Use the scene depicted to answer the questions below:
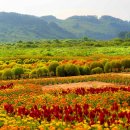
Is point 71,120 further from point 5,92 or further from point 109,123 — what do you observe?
point 5,92

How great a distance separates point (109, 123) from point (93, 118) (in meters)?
0.99

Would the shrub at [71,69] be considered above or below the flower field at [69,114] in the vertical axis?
below

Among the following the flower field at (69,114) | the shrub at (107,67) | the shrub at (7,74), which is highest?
the flower field at (69,114)

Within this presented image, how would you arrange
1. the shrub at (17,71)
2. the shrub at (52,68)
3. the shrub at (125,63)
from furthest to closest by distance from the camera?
the shrub at (125,63)
the shrub at (52,68)
the shrub at (17,71)

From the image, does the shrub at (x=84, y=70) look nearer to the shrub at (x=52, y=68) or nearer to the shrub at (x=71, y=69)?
the shrub at (x=71, y=69)

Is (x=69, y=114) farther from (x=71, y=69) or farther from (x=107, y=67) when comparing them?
(x=107, y=67)

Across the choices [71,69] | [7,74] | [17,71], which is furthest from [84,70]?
[7,74]

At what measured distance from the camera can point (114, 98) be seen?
14.5 metres

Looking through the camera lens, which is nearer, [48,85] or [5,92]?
[5,92]

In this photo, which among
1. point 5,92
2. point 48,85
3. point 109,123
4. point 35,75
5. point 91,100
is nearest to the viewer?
point 109,123

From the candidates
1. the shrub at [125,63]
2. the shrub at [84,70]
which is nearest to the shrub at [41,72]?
the shrub at [84,70]

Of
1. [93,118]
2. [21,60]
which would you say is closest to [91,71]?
[21,60]

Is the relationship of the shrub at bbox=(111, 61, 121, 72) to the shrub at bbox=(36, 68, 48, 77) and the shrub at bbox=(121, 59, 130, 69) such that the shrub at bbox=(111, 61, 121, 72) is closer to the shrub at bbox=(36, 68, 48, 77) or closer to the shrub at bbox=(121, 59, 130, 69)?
the shrub at bbox=(121, 59, 130, 69)

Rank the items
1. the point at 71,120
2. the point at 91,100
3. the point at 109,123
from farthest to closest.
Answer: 1. the point at 91,100
2. the point at 71,120
3. the point at 109,123
